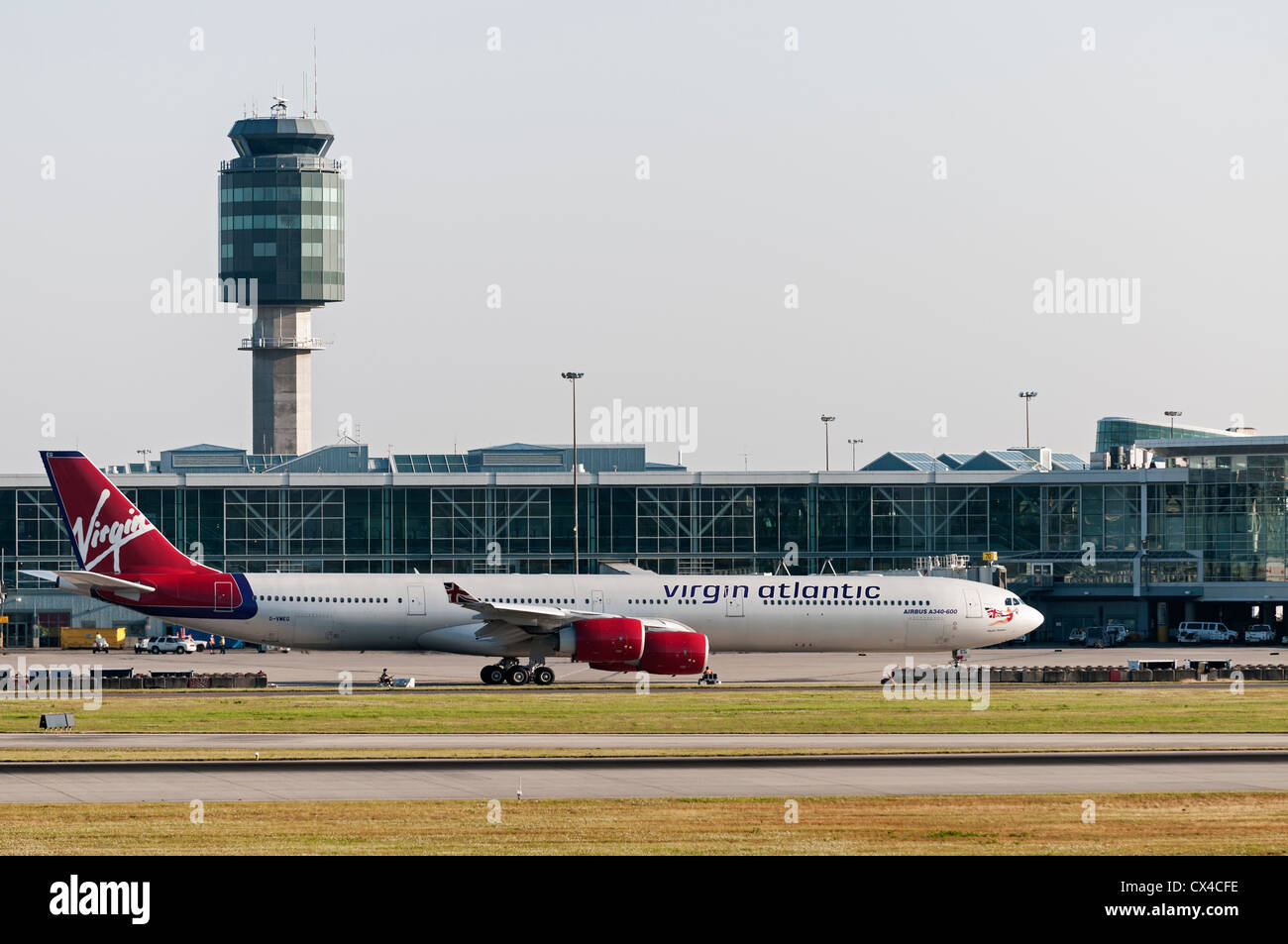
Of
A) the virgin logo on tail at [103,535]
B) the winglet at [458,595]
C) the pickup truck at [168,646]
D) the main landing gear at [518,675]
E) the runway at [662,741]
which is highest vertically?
the virgin logo on tail at [103,535]

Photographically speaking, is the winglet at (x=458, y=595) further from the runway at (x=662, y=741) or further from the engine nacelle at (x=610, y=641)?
the runway at (x=662, y=741)

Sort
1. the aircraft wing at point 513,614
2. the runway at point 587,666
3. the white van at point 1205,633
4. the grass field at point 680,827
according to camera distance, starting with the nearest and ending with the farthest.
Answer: the grass field at point 680,827 < the aircraft wing at point 513,614 < the runway at point 587,666 < the white van at point 1205,633

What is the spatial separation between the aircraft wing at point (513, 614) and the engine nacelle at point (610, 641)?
1.50 metres

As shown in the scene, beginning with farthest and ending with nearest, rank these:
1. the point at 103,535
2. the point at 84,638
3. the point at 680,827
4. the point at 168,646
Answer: the point at 84,638
the point at 168,646
the point at 103,535
the point at 680,827

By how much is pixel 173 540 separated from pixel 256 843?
8867 centimetres

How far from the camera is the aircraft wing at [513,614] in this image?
2382 inches

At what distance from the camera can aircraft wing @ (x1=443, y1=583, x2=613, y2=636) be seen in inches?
2382

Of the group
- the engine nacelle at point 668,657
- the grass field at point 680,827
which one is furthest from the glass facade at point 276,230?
the grass field at point 680,827

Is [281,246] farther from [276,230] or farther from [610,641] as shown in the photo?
[610,641]

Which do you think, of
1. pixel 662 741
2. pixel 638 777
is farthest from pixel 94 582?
pixel 638 777

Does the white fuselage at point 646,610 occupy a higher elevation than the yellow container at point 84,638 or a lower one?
higher

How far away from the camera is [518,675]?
61312 millimetres

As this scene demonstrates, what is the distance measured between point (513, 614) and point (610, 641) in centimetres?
414

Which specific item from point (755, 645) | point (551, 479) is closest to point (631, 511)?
point (551, 479)
